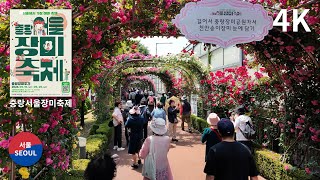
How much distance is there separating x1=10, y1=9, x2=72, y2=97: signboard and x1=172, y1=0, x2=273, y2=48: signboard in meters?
1.81

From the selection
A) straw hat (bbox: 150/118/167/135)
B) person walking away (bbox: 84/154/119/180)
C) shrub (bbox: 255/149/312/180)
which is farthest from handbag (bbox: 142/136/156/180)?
shrub (bbox: 255/149/312/180)

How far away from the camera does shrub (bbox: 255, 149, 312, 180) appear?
5323mm

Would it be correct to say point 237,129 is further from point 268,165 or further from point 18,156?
point 18,156

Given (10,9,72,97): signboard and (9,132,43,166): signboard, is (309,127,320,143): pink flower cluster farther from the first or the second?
(9,132,43,166): signboard

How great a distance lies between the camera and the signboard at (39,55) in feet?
11.2

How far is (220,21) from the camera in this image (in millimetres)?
4598

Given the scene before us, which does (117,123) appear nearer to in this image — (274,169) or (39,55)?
(274,169)

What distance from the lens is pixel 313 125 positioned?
5289 mm

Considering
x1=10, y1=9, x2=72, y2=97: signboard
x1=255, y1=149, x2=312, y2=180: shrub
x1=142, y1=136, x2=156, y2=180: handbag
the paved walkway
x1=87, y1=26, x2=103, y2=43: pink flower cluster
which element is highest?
x1=87, y1=26, x2=103, y2=43: pink flower cluster

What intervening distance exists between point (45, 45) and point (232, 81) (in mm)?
6467

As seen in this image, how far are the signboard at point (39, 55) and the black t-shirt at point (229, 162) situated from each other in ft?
5.39

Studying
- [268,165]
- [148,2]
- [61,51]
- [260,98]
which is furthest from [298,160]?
[61,51]

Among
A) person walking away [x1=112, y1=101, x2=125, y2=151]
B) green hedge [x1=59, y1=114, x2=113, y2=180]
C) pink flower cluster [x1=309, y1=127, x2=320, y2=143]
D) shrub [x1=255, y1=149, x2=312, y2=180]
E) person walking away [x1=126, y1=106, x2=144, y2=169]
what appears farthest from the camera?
person walking away [x1=112, y1=101, x2=125, y2=151]

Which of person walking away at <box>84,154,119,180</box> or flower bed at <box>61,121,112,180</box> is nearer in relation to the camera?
person walking away at <box>84,154,119,180</box>
